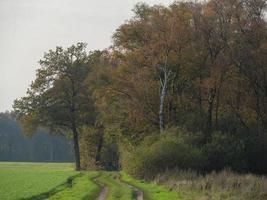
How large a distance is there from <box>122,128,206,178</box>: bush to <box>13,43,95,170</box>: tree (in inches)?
1271

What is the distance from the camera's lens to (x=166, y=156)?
53.4 meters

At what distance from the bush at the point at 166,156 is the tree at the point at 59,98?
106 ft

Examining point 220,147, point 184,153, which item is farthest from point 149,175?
point 220,147

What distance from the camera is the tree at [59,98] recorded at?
283 ft

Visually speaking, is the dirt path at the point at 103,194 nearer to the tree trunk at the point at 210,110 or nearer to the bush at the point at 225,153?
the bush at the point at 225,153

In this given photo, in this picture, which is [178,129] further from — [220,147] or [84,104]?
[84,104]

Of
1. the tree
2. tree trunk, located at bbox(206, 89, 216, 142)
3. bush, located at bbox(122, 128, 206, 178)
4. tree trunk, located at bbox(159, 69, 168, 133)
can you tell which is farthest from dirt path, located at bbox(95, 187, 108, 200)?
the tree

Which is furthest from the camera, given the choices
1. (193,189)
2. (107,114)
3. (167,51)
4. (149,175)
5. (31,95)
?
(31,95)

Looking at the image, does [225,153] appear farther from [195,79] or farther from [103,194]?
[103,194]

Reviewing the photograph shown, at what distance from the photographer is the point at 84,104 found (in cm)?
8700

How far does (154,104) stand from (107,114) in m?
6.97

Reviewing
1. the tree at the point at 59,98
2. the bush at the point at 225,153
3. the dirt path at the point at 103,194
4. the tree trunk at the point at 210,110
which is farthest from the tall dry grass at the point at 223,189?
the tree at the point at 59,98

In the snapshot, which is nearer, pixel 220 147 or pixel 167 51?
A: pixel 220 147

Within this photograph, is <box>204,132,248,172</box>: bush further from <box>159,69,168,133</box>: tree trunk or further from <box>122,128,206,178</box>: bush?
<box>159,69,168,133</box>: tree trunk
